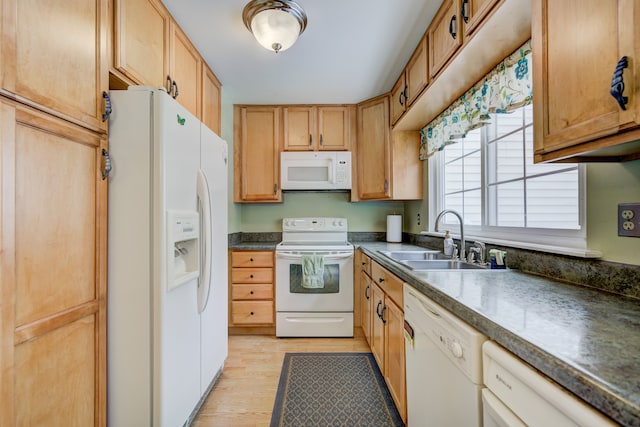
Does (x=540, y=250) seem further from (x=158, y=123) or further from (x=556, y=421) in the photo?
(x=158, y=123)

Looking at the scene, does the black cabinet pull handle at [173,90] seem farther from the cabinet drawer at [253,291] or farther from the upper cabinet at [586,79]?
the upper cabinet at [586,79]

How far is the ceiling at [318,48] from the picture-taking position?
5.20ft

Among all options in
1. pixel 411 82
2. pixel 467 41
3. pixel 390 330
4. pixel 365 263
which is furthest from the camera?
pixel 365 263

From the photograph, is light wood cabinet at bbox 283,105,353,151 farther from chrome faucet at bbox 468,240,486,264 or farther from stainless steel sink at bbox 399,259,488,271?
chrome faucet at bbox 468,240,486,264

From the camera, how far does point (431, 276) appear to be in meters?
1.20

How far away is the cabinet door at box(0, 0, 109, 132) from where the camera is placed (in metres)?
0.82

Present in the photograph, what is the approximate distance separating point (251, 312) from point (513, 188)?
2.31 metres

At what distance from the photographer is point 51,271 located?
0.94m

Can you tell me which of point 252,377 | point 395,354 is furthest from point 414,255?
point 252,377

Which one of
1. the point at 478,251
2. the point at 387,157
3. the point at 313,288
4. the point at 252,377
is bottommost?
the point at 252,377

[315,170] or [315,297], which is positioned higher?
[315,170]

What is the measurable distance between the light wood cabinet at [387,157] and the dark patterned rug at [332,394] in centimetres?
151

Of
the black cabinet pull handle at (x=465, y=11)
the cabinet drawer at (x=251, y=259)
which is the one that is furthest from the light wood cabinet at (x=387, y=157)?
the black cabinet pull handle at (x=465, y=11)

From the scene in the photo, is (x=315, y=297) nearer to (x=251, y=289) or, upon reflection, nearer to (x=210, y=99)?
(x=251, y=289)
